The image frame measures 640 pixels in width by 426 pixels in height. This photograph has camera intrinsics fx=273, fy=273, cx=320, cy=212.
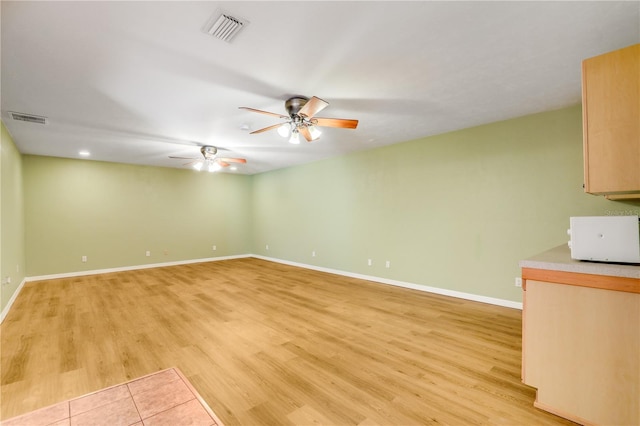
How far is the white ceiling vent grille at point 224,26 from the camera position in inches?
72.7

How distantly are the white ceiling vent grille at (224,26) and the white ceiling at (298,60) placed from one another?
5 cm

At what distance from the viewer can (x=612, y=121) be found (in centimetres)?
173

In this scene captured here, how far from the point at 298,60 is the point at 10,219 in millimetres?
5111

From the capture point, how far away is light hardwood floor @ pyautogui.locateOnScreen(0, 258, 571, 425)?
1898 millimetres

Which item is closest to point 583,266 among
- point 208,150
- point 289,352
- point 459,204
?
point 289,352

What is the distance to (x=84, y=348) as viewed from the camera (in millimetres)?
2797

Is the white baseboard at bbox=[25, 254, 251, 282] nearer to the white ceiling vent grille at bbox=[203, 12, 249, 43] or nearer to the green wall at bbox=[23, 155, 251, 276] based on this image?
the green wall at bbox=[23, 155, 251, 276]

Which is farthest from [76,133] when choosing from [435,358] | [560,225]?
[560,225]

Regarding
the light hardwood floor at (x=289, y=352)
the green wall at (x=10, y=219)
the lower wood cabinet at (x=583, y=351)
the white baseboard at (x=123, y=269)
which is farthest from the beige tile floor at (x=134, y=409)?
the white baseboard at (x=123, y=269)

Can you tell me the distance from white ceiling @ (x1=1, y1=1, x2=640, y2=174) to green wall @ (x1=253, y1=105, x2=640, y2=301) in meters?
0.48

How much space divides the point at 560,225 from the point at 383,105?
271 cm

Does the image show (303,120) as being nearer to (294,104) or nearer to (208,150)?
(294,104)

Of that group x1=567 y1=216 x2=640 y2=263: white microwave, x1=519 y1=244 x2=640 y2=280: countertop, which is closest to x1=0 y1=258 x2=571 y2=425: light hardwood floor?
x1=519 y1=244 x2=640 y2=280: countertop

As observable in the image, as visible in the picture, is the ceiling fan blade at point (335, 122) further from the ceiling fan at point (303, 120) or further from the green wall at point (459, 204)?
the green wall at point (459, 204)
